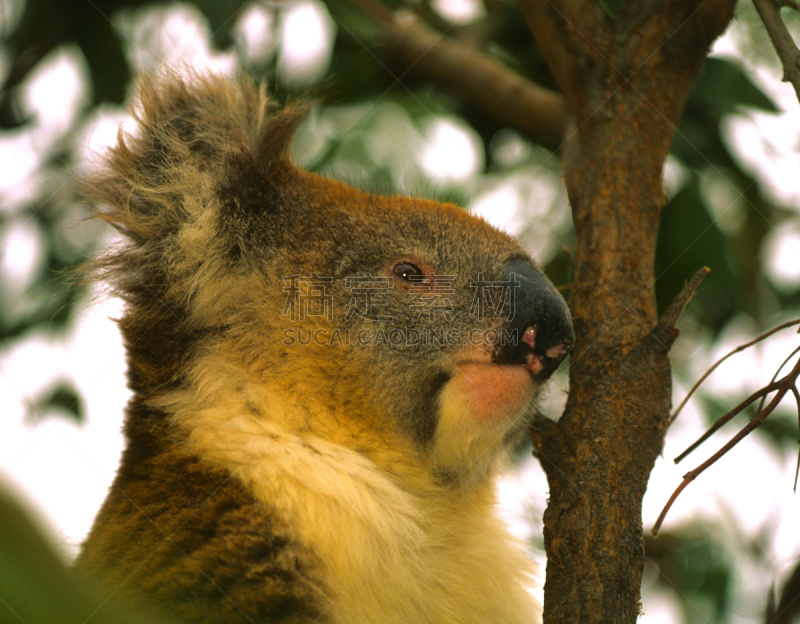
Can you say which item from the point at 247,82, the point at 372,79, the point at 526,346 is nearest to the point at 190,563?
the point at 526,346

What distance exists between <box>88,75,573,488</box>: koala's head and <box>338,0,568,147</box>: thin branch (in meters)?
1.22

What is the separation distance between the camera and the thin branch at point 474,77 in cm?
354

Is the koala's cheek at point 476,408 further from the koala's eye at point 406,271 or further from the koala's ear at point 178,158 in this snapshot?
the koala's ear at point 178,158

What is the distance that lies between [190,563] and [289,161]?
4.93 feet

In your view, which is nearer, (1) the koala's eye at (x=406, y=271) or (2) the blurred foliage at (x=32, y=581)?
(2) the blurred foliage at (x=32, y=581)

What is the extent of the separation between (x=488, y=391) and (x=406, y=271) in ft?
1.62

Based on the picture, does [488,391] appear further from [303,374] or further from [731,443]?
[731,443]

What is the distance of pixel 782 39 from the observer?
169cm

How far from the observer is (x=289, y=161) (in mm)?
2748

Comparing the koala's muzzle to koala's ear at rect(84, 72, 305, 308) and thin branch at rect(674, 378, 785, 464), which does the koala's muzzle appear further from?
koala's ear at rect(84, 72, 305, 308)

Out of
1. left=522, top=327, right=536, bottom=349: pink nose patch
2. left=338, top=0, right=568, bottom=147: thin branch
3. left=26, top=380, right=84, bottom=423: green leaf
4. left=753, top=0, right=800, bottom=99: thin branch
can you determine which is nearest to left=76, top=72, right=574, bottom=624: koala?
left=522, top=327, right=536, bottom=349: pink nose patch

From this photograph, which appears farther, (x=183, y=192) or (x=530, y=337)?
(x=183, y=192)

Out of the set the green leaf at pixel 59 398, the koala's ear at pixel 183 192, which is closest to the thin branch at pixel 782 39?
the koala's ear at pixel 183 192

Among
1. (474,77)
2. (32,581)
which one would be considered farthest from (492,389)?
(474,77)
